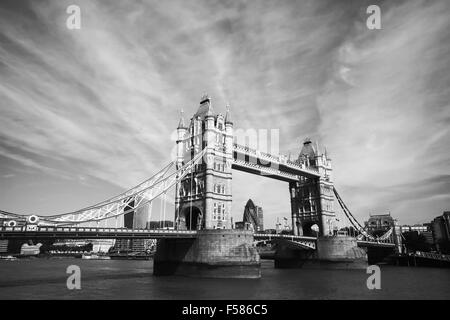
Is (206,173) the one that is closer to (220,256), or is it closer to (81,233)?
(220,256)

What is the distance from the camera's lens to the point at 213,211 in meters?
49.4

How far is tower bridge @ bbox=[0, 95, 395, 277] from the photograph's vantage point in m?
34.2

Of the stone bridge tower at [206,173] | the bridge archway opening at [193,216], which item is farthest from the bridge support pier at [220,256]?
the bridge archway opening at [193,216]

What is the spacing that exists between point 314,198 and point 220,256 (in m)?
42.3

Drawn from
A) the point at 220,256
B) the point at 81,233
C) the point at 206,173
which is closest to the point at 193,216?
the point at 206,173

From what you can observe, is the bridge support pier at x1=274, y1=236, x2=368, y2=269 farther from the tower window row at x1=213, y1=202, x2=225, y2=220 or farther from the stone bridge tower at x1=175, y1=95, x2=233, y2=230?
the tower window row at x1=213, y1=202, x2=225, y2=220

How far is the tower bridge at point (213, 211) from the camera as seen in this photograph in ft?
112

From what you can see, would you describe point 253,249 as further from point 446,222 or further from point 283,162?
point 446,222

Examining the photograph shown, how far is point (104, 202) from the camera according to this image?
3712cm

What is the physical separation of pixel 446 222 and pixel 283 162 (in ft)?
233

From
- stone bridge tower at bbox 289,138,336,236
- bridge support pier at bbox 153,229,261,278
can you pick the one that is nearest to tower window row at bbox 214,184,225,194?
bridge support pier at bbox 153,229,261,278

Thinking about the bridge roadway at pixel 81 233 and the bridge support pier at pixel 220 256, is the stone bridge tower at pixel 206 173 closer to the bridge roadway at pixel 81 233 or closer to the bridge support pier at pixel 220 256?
the bridge support pier at pixel 220 256

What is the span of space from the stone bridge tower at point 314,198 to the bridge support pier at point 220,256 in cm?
3605
